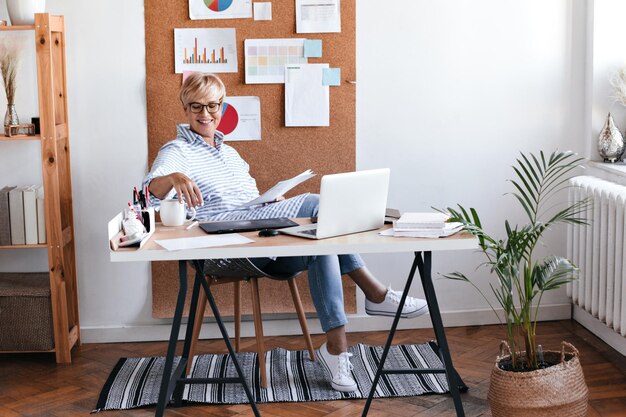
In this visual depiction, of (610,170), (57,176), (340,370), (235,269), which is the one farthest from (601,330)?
(57,176)

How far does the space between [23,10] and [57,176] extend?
28.8 inches

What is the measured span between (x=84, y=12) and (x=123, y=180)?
0.80 m

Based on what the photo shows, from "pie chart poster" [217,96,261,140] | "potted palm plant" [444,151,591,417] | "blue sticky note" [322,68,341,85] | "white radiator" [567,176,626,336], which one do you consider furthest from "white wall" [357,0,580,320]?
"potted palm plant" [444,151,591,417]

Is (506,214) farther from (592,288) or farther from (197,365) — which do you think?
(197,365)

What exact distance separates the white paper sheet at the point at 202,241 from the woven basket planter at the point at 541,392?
103 cm

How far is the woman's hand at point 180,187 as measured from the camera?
310 centimetres

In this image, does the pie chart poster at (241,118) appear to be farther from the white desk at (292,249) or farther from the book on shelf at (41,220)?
the white desk at (292,249)

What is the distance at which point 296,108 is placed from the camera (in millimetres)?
4246

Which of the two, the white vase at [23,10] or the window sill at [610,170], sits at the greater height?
the white vase at [23,10]

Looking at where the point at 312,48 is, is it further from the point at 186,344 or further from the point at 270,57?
the point at 186,344

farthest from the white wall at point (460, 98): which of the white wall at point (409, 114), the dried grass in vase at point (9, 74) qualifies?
the dried grass in vase at point (9, 74)

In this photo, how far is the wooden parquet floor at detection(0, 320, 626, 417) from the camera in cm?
342

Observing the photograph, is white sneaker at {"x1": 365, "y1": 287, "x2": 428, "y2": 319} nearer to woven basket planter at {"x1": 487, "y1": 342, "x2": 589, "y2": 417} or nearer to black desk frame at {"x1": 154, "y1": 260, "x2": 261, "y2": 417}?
woven basket planter at {"x1": 487, "y1": 342, "x2": 589, "y2": 417}

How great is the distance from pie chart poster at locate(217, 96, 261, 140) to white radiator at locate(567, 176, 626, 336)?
1533 millimetres
